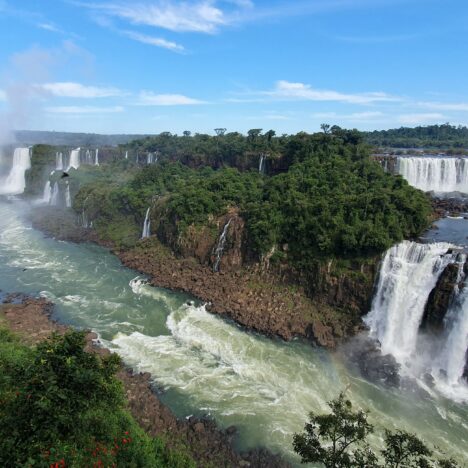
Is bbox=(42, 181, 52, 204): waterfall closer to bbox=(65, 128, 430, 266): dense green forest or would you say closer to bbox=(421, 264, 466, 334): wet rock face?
bbox=(65, 128, 430, 266): dense green forest

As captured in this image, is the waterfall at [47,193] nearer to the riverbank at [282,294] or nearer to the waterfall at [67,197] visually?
the waterfall at [67,197]

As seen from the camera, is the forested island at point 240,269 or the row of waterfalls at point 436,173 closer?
the forested island at point 240,269

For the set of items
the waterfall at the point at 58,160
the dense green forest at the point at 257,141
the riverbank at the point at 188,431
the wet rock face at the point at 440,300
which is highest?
the dense green forest at the point at 257,141

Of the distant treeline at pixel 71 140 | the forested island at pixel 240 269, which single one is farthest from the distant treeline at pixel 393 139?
the distant treeline at pixel 71 140

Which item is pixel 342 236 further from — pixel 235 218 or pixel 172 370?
pixel 172 370

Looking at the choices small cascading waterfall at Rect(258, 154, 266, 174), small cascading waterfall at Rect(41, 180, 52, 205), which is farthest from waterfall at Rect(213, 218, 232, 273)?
small cascading waterfall at Rect(41, 180, 52, 205)

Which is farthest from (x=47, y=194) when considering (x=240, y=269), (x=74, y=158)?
(x=240, y=269)
